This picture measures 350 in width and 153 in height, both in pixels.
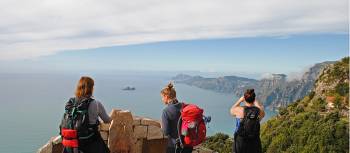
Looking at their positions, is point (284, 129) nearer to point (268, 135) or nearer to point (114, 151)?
point (268, 135)

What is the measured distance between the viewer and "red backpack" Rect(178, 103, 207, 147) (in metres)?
5.96

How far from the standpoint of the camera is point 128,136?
6.98 metres

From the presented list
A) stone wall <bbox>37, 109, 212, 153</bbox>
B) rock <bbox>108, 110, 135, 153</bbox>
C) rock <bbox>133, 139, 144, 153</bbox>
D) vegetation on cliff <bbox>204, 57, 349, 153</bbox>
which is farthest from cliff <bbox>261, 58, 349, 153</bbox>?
rock <bbox>108, 110, 135, 153</bbox>

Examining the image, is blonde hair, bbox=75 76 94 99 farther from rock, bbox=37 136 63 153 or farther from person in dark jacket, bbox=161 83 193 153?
rock, bbox=37 136 63 153

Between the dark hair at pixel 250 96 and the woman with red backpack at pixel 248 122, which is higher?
the dark hair at pixel 250 96

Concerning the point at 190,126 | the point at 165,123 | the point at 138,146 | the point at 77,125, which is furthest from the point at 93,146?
the point at 138,146

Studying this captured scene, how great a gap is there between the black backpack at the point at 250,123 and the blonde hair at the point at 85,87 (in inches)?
92.2

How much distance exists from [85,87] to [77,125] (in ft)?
1.57

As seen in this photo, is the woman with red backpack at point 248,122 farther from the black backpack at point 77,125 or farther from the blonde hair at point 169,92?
the black backpack at point 77,125

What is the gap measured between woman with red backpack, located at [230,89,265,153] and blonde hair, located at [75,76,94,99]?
2.27 meters

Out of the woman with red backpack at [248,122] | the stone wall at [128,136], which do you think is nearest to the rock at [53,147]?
the stone wall at [128,136]

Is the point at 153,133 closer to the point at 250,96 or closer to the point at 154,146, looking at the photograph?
the point at 154,146

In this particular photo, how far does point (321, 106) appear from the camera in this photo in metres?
61.2

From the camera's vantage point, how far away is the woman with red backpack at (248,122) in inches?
Result: 228
